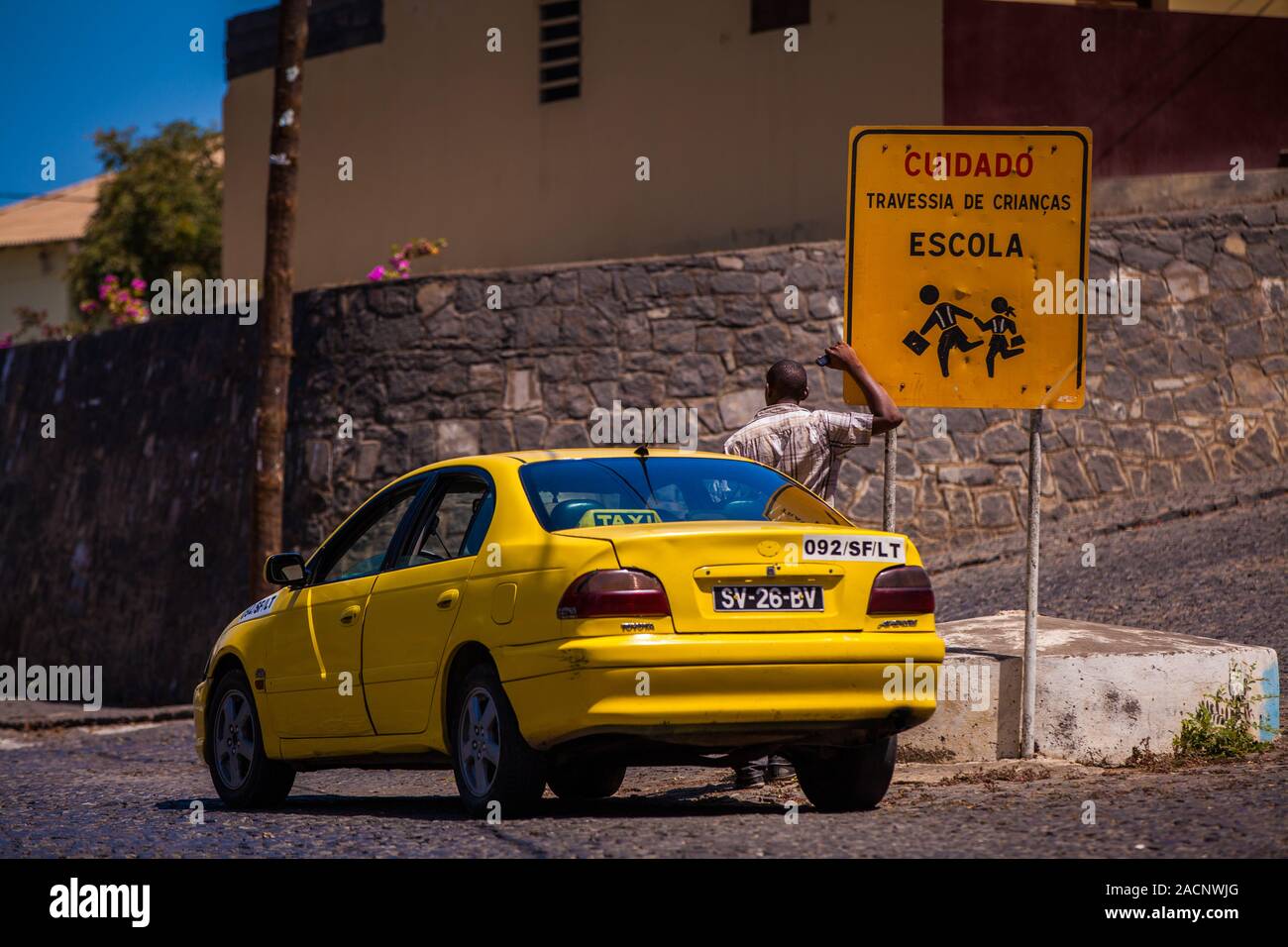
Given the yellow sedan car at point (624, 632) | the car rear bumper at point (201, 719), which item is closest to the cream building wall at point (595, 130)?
the car rear bumper at point (201, 719)

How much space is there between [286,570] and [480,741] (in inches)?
73.8

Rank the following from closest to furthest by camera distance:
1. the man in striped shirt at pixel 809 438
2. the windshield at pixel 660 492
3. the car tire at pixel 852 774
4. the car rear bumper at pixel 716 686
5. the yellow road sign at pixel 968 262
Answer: the car rear bumper at pixel 716 686 → the windshield at pixel 660 492 → the car tire at pixel 852 774 → the man in striped shirt at pixel 809 438 → the yellow road sign at pixel 968 262

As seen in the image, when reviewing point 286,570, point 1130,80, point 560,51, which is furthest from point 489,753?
point 560,51

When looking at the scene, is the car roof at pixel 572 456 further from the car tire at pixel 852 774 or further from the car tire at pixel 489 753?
the car tire at pixel 852 774

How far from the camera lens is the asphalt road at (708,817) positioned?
691cm

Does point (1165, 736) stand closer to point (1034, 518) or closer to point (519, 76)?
point (1034, 518)

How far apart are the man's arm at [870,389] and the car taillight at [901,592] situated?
1.81 meters

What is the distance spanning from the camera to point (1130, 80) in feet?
64.6

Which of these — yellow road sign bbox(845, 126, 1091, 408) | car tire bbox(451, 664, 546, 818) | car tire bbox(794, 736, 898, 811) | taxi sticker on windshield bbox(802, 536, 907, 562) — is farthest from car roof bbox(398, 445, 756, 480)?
yellow road sign bbox(845, 126, 1091, 408)

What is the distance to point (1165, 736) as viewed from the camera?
31.1 ft

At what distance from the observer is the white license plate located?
24.6ft

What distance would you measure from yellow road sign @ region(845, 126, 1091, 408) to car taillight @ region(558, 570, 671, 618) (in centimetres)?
281

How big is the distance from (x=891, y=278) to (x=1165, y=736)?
2.63m

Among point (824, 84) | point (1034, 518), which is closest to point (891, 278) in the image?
point (1034, 518)
